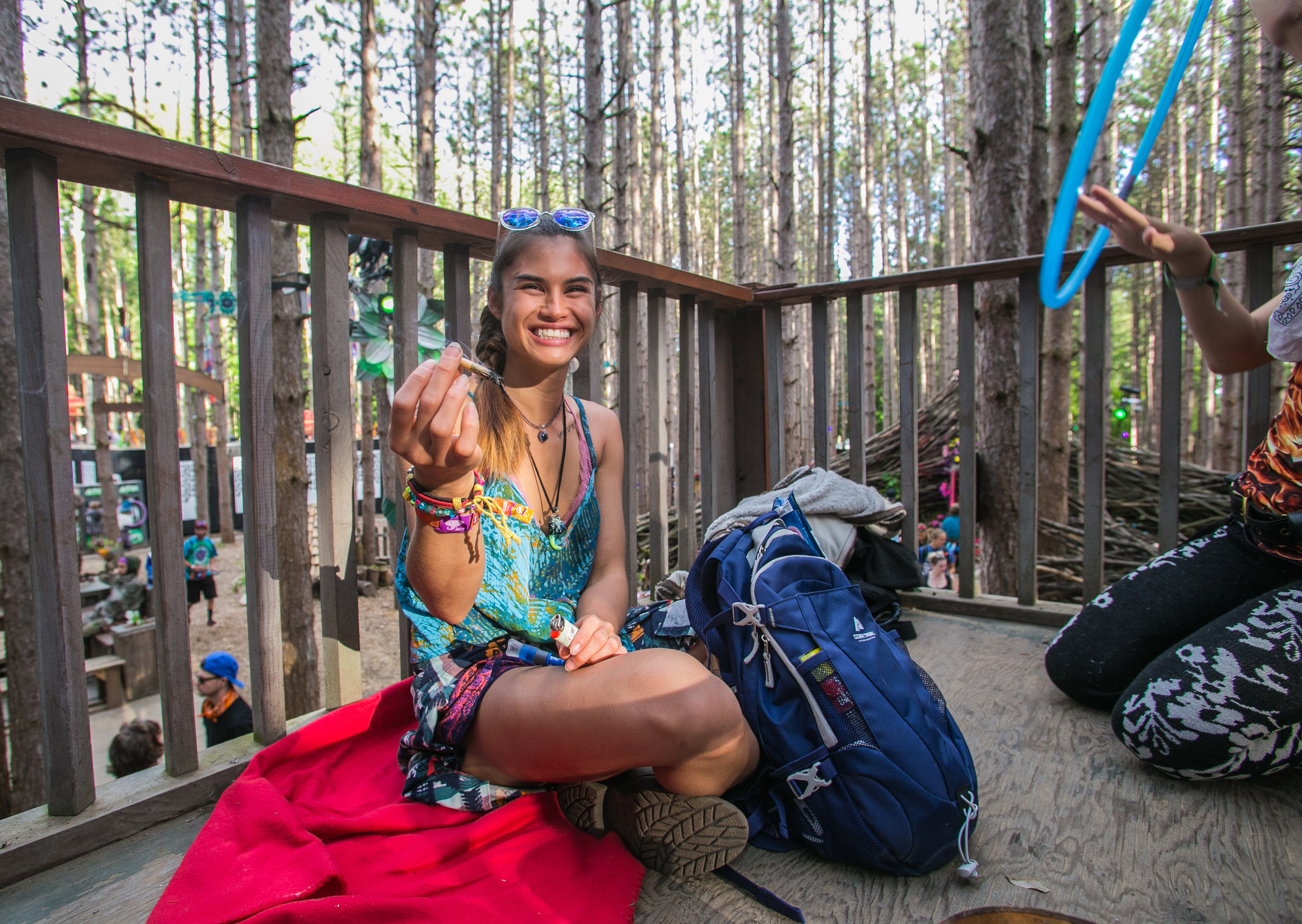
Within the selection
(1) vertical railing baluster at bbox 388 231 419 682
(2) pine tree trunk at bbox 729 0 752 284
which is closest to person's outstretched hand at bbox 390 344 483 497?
(1) vertical railing baluster at bbox 388 231 419 682

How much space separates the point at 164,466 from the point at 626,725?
3.68ft

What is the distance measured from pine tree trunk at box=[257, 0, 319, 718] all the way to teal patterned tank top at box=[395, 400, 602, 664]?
3.76 meters

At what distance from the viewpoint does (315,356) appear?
175 cm

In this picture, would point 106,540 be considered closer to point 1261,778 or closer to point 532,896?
point 532,896

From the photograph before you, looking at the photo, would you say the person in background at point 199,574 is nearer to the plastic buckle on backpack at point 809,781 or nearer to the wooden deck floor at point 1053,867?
the wooden deck floor at point 1053,867

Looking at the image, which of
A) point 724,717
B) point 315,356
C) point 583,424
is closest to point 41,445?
point 315,356

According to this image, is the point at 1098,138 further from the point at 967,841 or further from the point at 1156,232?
the point at 967,841

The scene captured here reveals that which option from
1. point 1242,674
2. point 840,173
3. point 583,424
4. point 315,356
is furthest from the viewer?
point 840,173

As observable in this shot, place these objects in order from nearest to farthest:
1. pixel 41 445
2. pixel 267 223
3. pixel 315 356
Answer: pixel 41 445 < pixel 267 223 < pixel 315 356

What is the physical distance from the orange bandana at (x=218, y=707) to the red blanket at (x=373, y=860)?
13.8ft

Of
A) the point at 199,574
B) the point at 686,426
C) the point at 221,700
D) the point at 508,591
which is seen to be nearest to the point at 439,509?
the point at 508,591

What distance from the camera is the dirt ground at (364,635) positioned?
27.5ft

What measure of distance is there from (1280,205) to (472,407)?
450 inches

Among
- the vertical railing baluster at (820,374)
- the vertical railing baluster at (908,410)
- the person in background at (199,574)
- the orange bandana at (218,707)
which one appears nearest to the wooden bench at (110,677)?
the person in background at (199,574)
